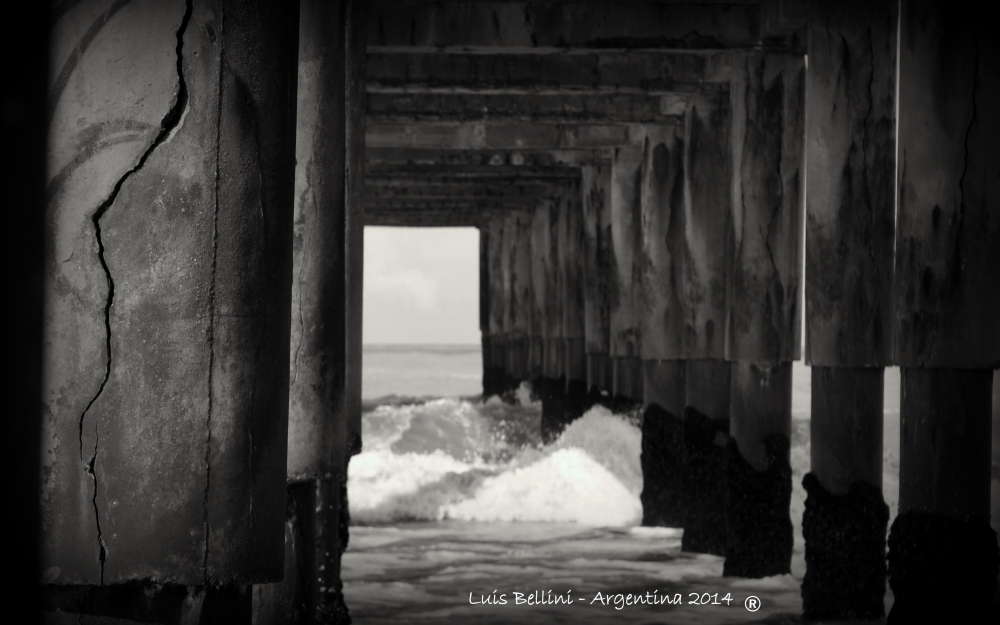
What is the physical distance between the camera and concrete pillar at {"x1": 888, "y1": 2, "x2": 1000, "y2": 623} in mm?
5512

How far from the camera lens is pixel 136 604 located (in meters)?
2.41

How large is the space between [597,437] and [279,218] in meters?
13.1

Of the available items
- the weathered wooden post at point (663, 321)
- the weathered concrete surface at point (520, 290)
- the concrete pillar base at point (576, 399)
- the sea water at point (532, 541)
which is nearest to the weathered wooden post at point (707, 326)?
the sea water at point (532, 541)

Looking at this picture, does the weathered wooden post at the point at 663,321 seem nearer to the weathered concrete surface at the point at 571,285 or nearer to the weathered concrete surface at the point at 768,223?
the weathered concrete surface at the point at 768,223

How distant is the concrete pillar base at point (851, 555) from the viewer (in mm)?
6738

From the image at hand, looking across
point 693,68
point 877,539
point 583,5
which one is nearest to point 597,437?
point 693,68

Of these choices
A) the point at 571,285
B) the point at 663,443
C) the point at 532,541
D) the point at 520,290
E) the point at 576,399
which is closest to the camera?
the point at 532,541

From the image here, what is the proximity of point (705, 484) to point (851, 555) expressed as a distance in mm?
2721

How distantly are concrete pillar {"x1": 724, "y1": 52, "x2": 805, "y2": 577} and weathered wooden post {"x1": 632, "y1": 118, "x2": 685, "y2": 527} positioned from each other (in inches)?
78.3

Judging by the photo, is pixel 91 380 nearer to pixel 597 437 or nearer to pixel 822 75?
pixel 822 75

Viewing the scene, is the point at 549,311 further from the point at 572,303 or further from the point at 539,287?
the point at 572,303

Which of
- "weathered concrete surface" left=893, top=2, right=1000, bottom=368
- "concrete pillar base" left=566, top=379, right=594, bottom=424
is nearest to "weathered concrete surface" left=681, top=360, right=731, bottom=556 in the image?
"weathered concrete surface" left=893, top=2, right=1000, bottom=368

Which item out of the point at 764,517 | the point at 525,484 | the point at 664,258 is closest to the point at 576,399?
the point at 525,484

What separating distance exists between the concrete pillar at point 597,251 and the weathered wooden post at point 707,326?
194 inches
